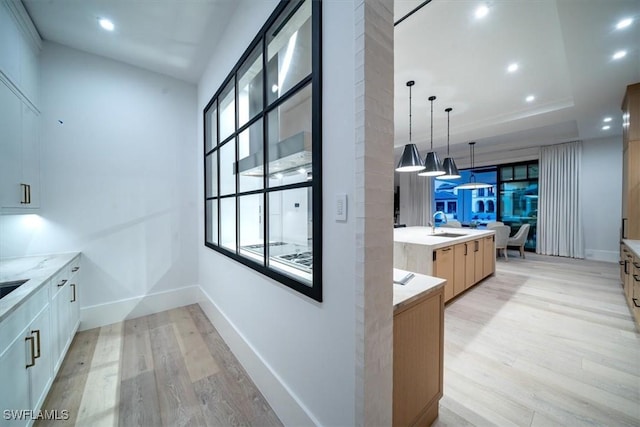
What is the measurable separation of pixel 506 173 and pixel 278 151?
8017 millimetres

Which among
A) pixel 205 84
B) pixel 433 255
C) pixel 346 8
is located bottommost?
pixel 433 255

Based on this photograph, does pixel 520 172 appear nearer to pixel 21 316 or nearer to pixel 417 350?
pixel 417 350

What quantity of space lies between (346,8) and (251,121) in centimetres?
112

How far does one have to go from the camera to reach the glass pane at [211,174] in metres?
2.78

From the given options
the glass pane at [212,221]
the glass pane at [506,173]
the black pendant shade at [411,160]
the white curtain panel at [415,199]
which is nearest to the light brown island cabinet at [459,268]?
the black pendant shade at [411,160]

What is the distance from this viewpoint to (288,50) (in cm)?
170

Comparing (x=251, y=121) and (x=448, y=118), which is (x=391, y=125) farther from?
(x=448, y=118)

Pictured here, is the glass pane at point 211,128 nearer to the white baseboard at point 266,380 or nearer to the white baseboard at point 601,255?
the white baseboard at point 266,380

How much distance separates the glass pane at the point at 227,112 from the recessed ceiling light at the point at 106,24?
3.54ft

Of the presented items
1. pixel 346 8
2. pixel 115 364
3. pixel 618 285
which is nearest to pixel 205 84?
pixel 346 8

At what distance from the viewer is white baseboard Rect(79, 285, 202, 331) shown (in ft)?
8.61

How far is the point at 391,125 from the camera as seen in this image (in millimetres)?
1023

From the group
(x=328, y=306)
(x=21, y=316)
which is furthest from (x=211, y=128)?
(x=328, y=306)

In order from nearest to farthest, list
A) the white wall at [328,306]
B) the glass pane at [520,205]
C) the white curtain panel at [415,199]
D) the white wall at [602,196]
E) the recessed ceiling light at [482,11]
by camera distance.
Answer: the white wall at [328,306] → the recessed ceiling light at [482,11] → the white wall at [602,196] → the glass pane at [520,205] → the white curtain panel at [415,199]
